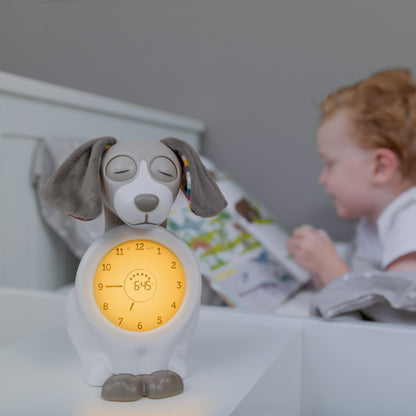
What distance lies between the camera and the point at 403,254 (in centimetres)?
77

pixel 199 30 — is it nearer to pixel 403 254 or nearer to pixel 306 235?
pixel 306 235

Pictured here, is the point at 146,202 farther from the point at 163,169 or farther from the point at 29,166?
the point at 29,166

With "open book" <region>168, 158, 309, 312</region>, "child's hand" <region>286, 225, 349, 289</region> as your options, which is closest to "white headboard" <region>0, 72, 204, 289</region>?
"open book" <region>168, 158, 309, 312</region>

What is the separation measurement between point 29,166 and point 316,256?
539 millimetres

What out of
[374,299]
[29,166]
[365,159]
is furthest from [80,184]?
[365,159]

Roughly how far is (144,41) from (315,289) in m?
0.85

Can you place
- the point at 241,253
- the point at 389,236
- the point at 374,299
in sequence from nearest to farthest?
the point at 374,299 < the point at 389,236 < the point at 241,253

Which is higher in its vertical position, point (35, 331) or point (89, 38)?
point (89, 38)

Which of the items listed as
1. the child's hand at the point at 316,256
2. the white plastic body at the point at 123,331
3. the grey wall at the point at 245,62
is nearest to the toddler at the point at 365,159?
the child's hand at the point at 316,256

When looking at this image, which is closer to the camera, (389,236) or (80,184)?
(80,184)

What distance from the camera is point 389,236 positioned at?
839mm

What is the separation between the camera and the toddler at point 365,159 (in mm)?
1034

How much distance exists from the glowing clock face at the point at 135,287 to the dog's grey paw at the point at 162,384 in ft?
0.12

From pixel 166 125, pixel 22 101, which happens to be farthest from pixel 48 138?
pixel 166 125
